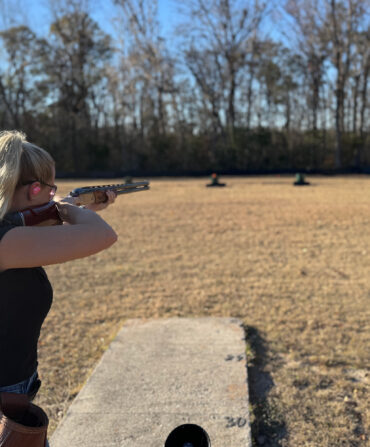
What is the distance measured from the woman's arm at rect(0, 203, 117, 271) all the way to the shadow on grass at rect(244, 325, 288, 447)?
59.8 inches

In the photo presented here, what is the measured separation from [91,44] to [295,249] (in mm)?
28704

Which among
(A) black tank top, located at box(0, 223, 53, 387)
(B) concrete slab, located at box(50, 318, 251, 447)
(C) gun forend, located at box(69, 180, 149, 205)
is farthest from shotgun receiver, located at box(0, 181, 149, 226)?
(B) concrete slab, located at box(50, 318, 251, 447)

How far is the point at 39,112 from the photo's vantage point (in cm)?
3070

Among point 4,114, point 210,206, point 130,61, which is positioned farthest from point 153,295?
point 4,114

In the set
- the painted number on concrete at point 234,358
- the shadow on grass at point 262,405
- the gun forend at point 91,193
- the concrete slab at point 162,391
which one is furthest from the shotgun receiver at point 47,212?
the painted number on concrete at point 234,358

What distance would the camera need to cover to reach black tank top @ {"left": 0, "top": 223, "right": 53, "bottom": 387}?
4.11ft

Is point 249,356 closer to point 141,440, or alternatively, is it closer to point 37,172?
point 141,440

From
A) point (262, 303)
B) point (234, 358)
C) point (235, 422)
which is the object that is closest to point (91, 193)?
point (235, 422)

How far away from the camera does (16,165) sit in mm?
1172

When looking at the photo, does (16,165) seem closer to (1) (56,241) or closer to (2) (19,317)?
(1) (56,241)

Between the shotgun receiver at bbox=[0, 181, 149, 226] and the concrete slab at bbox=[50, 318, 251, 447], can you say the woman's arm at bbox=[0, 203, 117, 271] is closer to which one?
the shotgun receiver at bbox=[0, 181, 149, 226]

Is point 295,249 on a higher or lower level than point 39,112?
lower

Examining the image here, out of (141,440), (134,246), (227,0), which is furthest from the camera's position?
(227,0)

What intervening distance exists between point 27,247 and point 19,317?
0.80 ft
